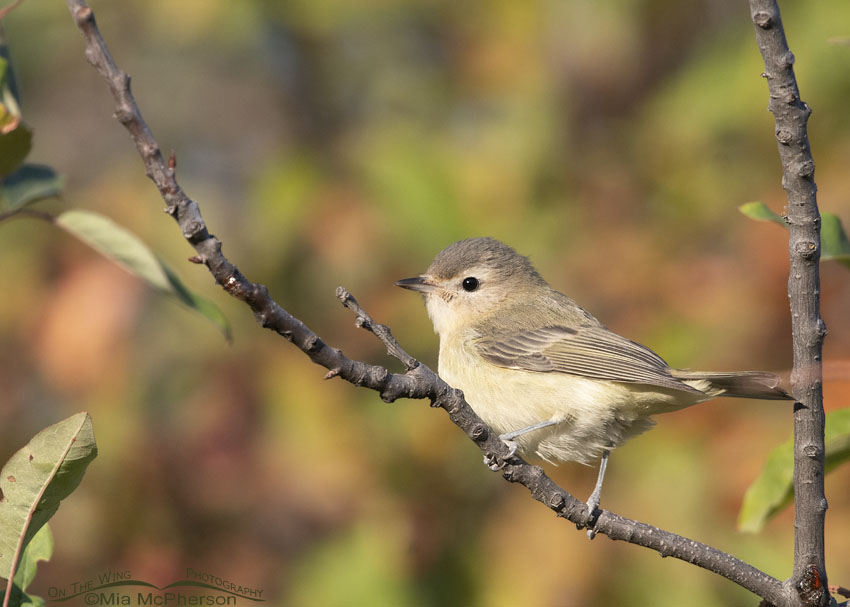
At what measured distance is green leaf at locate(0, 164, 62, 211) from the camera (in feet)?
8.61

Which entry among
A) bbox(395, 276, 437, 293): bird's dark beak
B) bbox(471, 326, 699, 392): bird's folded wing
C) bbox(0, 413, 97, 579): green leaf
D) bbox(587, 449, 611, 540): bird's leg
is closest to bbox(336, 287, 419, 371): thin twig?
bbox(0, 413, 97, 579): green leaf

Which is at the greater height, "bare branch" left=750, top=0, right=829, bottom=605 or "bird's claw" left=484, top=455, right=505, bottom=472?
"bare branch" left=750, top=0, right=829, bottom=605

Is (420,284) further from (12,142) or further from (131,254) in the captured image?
(12,142)

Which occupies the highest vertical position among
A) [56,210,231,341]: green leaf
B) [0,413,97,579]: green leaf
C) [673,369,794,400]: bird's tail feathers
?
[673,369,794,400]: bird's tail feathers

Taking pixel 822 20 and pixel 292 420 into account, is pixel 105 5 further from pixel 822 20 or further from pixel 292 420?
pixel 822 20

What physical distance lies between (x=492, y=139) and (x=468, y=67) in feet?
3.58

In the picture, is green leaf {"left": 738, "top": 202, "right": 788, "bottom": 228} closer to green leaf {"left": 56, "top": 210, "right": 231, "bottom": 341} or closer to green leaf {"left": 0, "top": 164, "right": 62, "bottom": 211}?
green leaf {"left": 56, "top": 210, "right": 231, "bottom": 341}

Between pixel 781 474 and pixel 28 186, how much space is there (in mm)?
2721

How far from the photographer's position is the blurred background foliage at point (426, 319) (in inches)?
183

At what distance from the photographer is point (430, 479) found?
16.0ft

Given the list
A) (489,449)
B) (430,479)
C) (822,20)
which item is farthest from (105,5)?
(489,449)

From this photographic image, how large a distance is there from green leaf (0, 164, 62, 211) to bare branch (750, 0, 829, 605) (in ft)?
7.04

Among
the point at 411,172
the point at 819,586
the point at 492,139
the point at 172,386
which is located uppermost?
the point at 492,139

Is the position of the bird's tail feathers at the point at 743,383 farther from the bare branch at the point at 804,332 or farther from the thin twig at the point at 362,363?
the thin twig at the point at 362,363
